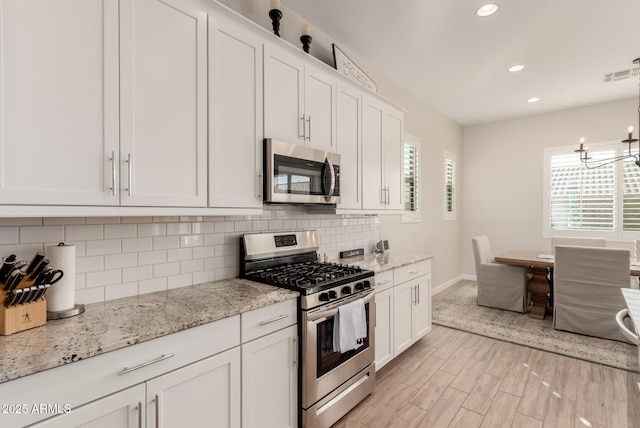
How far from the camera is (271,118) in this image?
2.03m

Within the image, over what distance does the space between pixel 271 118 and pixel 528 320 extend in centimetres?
399

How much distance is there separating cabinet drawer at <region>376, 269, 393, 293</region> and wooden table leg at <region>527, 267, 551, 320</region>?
2.51 metres

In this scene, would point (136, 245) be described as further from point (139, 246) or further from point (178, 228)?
point (178, 228)

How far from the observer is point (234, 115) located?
1811mm

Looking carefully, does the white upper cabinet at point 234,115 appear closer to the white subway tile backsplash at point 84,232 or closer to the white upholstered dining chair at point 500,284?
the white subway tile backsplash at point 84,232

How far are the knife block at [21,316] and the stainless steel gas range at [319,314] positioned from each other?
108 cm

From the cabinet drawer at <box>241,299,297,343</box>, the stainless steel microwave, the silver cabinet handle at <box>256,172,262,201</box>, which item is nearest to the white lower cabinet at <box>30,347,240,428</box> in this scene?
the cabinet drawer at <box>241,299,297,343</box>

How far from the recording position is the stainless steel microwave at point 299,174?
1.99 metres

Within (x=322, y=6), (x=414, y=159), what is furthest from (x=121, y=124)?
(x=414, y=159)

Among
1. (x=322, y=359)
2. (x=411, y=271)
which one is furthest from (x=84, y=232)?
(x=411, y=271)

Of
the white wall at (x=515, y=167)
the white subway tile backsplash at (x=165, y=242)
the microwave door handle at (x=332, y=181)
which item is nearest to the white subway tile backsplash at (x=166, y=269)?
the white subway tile backsplash at (x=165, y=242)

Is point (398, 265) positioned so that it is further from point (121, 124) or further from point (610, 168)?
point (610, 168)

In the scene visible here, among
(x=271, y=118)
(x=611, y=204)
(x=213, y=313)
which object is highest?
(x=271, y=118)

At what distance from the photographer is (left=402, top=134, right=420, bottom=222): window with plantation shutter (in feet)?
14.4
